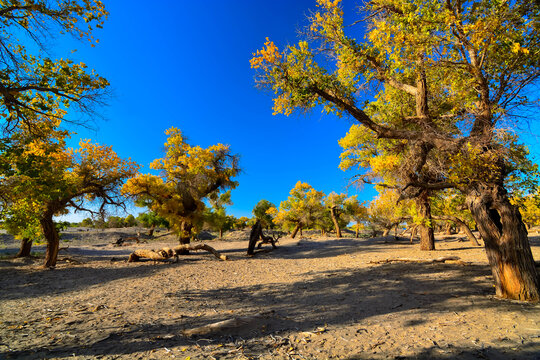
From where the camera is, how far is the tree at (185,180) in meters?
17.2

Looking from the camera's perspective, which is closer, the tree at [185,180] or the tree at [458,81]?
the tree at [458,81]

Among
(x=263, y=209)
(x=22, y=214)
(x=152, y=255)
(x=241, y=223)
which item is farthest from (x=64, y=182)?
(x=241, y=223)

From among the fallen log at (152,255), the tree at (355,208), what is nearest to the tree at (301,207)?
the tree at (355,208)

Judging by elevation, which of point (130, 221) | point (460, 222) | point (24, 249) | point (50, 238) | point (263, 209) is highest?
point (263, 209)

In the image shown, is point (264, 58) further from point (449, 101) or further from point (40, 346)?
point (40, 346)

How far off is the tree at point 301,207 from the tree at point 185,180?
55.2ft

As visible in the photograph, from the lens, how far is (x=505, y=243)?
18.9 feet

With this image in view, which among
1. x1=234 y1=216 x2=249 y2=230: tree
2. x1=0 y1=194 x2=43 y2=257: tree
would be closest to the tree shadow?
x1=0 y1=194 x2=43 y2=257: tree

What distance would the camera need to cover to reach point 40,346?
149 inches

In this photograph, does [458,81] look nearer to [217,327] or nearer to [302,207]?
[217,327]

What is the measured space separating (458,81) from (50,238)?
17.5 metres

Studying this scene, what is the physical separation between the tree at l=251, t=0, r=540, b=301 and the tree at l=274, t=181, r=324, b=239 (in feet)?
84.9

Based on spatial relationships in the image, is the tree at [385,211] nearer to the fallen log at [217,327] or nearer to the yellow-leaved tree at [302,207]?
the yellow-leaved tree at [302,207]

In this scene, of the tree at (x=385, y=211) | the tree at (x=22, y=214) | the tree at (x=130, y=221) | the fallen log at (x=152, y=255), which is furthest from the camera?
the tree at (x=130, y=221)
